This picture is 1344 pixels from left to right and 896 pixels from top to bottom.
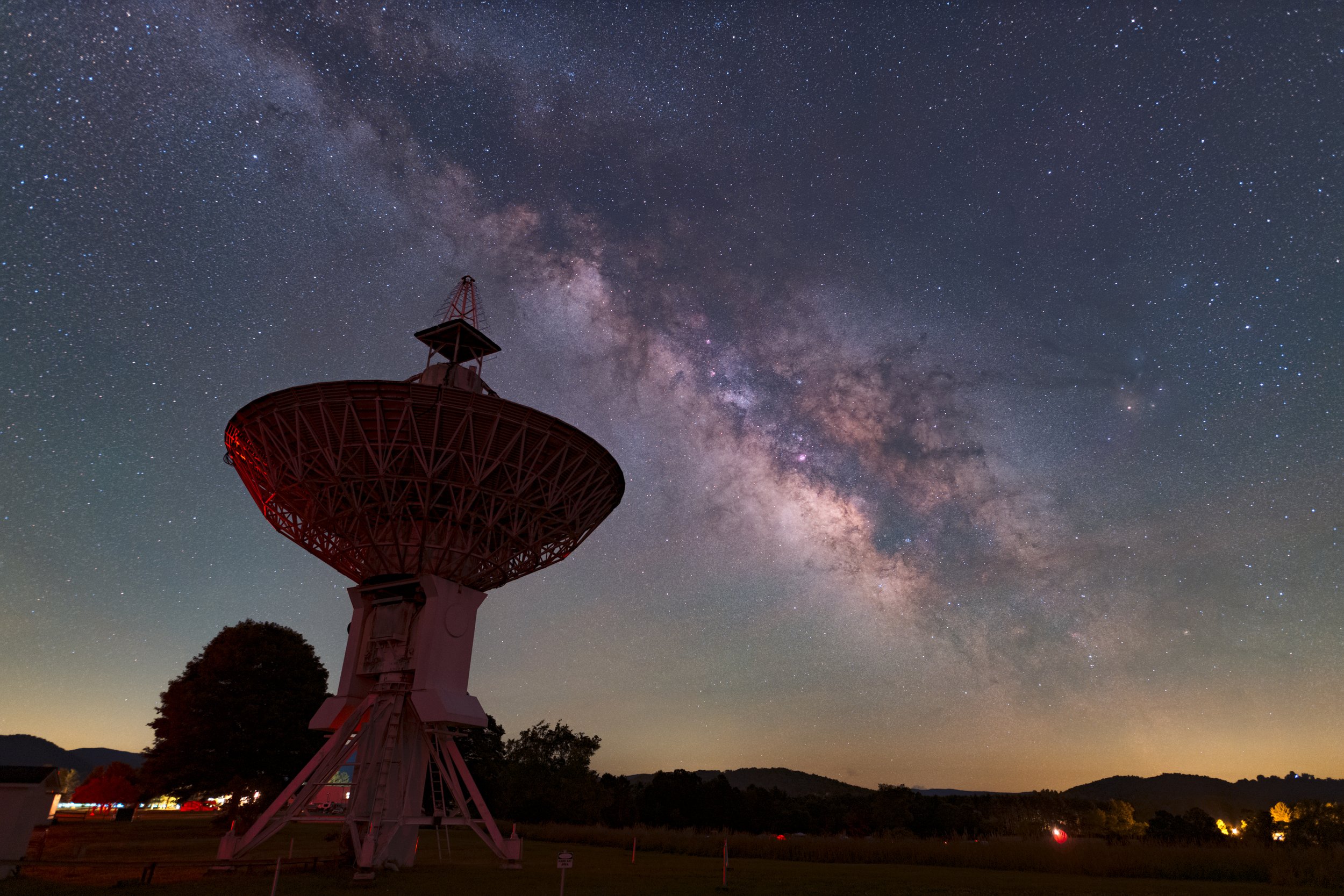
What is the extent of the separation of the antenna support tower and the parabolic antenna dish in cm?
4

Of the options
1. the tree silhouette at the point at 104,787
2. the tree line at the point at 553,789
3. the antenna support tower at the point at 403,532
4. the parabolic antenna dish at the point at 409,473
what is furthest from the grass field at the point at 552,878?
the tree silhouette at the point at 104,787

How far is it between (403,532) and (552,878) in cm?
1102

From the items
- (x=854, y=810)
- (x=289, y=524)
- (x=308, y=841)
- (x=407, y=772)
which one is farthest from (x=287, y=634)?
(x=854, y=810)

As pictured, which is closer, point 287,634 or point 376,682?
point 376,682

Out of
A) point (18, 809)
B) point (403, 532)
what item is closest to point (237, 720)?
point (18, 809)

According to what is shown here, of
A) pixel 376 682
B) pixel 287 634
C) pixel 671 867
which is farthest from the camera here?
pixel 287 634

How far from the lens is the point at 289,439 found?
23.8 metres

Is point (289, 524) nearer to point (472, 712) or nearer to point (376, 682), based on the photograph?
point (376, 682)

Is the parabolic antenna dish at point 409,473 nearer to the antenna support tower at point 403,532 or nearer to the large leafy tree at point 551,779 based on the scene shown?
the antenna support tower at point 403,532

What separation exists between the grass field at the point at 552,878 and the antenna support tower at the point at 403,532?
196 centimetres

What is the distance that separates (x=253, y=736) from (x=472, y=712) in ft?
75.2

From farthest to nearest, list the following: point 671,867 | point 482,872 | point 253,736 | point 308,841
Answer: point 253,736, point 308,841, point 671,867, point 482,872

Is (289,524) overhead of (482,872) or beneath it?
overhead

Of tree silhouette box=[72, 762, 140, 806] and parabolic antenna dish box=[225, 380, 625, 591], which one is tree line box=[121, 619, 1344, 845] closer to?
tree silhouette box=[72, 762, 140, 806]
